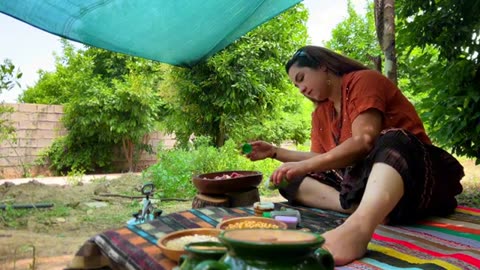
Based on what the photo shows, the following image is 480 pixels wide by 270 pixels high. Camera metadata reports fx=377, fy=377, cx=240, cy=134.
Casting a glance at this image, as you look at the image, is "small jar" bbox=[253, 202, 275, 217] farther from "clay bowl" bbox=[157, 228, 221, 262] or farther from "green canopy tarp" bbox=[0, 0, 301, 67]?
"green canopy tarp" bbox=[0, 0, 301, 67]

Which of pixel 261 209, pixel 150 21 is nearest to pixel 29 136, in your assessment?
pixel 150 21

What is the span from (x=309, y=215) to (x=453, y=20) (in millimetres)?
2034

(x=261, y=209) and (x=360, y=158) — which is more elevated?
(x=360, y=158)

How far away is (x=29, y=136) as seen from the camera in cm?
695

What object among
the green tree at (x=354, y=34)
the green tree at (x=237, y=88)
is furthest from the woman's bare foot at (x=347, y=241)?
the green tree at (x=354, y=34)

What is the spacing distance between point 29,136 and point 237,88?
13.1 feet

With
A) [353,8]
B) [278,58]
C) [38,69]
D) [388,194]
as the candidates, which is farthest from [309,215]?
[353,8]

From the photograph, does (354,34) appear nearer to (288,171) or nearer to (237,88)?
(237,88)

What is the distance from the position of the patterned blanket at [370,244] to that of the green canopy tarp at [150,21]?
1.53 meters

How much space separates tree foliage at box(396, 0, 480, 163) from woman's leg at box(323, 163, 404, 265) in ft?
5.77

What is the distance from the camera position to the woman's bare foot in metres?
1.19

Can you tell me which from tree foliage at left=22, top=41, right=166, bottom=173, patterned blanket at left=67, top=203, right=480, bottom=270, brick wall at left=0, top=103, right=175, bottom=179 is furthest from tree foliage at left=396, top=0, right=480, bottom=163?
brick wall at left=0, top=103, right=175, bottom=179

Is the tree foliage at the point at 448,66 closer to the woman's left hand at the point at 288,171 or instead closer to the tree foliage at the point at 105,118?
the woman's left hand at the point at 288,171

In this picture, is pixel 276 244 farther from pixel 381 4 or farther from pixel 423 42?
pixel 423 42
